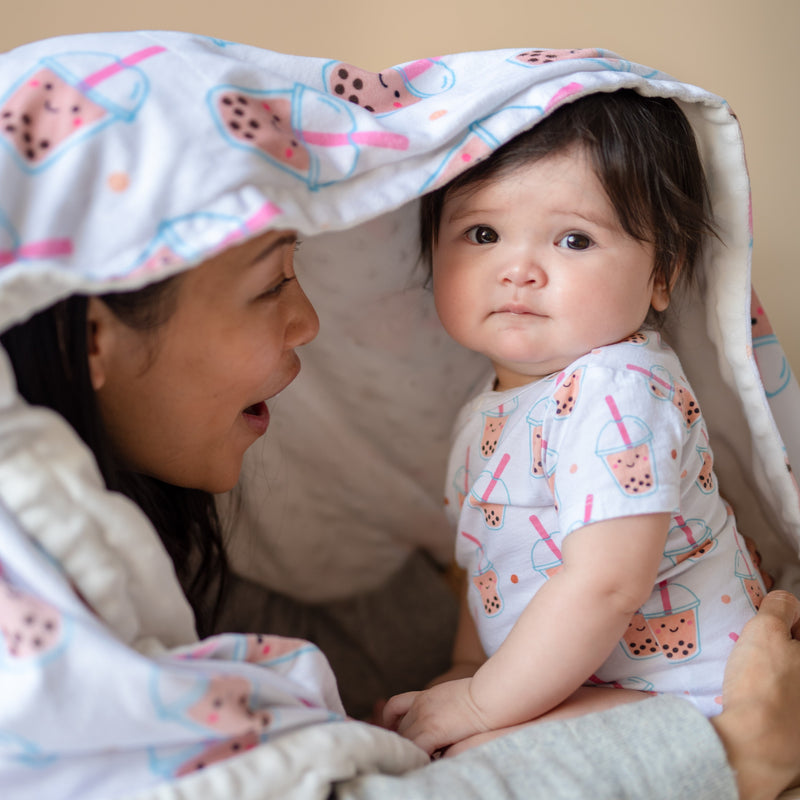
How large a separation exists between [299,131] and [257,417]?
1.15 feet

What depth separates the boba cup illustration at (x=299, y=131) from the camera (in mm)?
683

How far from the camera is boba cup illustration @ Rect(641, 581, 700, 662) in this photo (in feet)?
2.83

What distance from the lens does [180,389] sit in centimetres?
81

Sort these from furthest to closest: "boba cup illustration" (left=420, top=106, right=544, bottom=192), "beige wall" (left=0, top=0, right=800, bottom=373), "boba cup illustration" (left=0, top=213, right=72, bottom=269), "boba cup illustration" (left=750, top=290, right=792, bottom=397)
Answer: "beige wall" (left=0, top=0, right=800, bottom=373), "boba cup illustration" (left=750, top=290, right=792, bottom=397), "boba cup illustration" (left=420, top=106, right=544, bottom=192), "boba cup illustration" (left=0, top=213, right=72, bottom=269)

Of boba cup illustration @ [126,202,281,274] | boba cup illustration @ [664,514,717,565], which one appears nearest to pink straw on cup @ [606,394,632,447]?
boba cup illustration @ [664,514,717,565]

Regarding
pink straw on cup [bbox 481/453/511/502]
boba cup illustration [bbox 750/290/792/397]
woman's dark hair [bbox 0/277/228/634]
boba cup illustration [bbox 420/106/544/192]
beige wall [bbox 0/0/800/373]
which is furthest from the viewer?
beige wall [bbox 0/0/800/373]

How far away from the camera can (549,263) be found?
2.79 ft

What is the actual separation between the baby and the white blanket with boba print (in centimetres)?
7

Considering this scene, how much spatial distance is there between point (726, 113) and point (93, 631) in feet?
2.52

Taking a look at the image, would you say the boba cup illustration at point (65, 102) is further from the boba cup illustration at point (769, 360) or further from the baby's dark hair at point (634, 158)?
the boba cup illustration at point (769, 360)

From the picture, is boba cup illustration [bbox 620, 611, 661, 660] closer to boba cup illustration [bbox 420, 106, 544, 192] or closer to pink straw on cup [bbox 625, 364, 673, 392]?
pink straw on cup [bbox 625, 364, 673, 392]

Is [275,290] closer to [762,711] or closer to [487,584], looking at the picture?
[487,584]

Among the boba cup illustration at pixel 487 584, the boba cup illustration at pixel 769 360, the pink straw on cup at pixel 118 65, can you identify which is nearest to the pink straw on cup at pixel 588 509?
the boba cup illustration at pixel 487 584

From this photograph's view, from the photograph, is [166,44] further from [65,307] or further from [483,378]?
[483,378]
